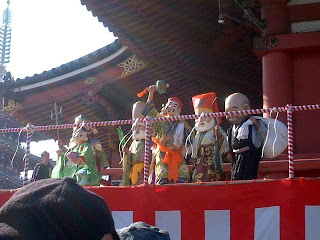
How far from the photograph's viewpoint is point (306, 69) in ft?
24.2

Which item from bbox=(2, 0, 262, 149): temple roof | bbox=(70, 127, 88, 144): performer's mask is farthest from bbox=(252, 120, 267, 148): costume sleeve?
bbox=(70, 127, 88, 144): performer's mask

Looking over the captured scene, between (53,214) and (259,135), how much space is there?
Result: 15.4 feet

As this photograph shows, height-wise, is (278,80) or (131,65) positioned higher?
(131,65)

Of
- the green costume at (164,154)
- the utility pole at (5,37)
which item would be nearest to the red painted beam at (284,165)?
the green costume at (164,154)

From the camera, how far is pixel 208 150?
6348 mm

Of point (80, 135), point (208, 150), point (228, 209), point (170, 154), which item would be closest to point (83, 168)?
point (80, 135)

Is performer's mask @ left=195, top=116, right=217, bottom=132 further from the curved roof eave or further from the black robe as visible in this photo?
the curved roof eave

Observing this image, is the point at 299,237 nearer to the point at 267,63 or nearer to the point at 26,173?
the point at 267,63

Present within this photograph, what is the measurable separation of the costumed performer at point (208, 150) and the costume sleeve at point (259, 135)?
38 cm

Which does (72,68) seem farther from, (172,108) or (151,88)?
(172,108)

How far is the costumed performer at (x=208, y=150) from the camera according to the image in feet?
20.7

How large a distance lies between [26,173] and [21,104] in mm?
3667

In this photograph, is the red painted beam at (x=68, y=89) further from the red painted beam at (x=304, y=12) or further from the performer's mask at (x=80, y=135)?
the red painted beam at (x=304, y=12)

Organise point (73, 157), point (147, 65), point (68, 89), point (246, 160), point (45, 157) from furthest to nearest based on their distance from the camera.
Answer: point (68, 89) → point (147, 65) → point (45, 157) → point (73, 157) → point (246, 160)
